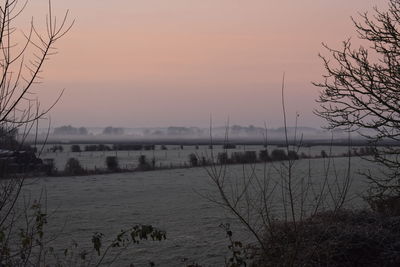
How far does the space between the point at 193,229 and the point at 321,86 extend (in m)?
5.72

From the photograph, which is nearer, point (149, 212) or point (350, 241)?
point (350, 241)

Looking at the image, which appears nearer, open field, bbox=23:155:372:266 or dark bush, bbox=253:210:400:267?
dark bush, bbox=253:210:400:267

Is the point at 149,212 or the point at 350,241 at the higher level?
the point at 350,241

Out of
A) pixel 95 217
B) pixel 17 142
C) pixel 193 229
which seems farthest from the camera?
pixel 95 217

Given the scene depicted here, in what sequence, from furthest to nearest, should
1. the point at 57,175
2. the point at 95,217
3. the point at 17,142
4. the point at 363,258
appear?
1. the point at 57,175
2. the point at 95,217
3. the point at 363,258
4. the point at 17,142

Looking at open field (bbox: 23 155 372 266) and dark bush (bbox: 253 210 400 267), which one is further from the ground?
dark bush (bbox: 253 210 400 267)


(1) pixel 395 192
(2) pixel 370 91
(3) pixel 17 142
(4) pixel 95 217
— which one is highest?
(2) pixel 370 91

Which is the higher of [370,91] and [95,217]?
[370,91]

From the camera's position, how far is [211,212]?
1642 centimetres

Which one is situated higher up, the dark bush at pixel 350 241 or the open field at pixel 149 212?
the dark bush at pixel 350 241

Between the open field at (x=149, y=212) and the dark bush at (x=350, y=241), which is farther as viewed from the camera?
the open field at (x=149, y=212)

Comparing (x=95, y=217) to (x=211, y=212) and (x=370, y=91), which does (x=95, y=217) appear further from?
(x=370, y=91)

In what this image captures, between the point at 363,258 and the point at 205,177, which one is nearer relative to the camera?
the point at 363,258

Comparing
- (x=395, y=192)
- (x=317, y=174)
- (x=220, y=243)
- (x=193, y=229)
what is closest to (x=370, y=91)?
(x=395, y=192)
